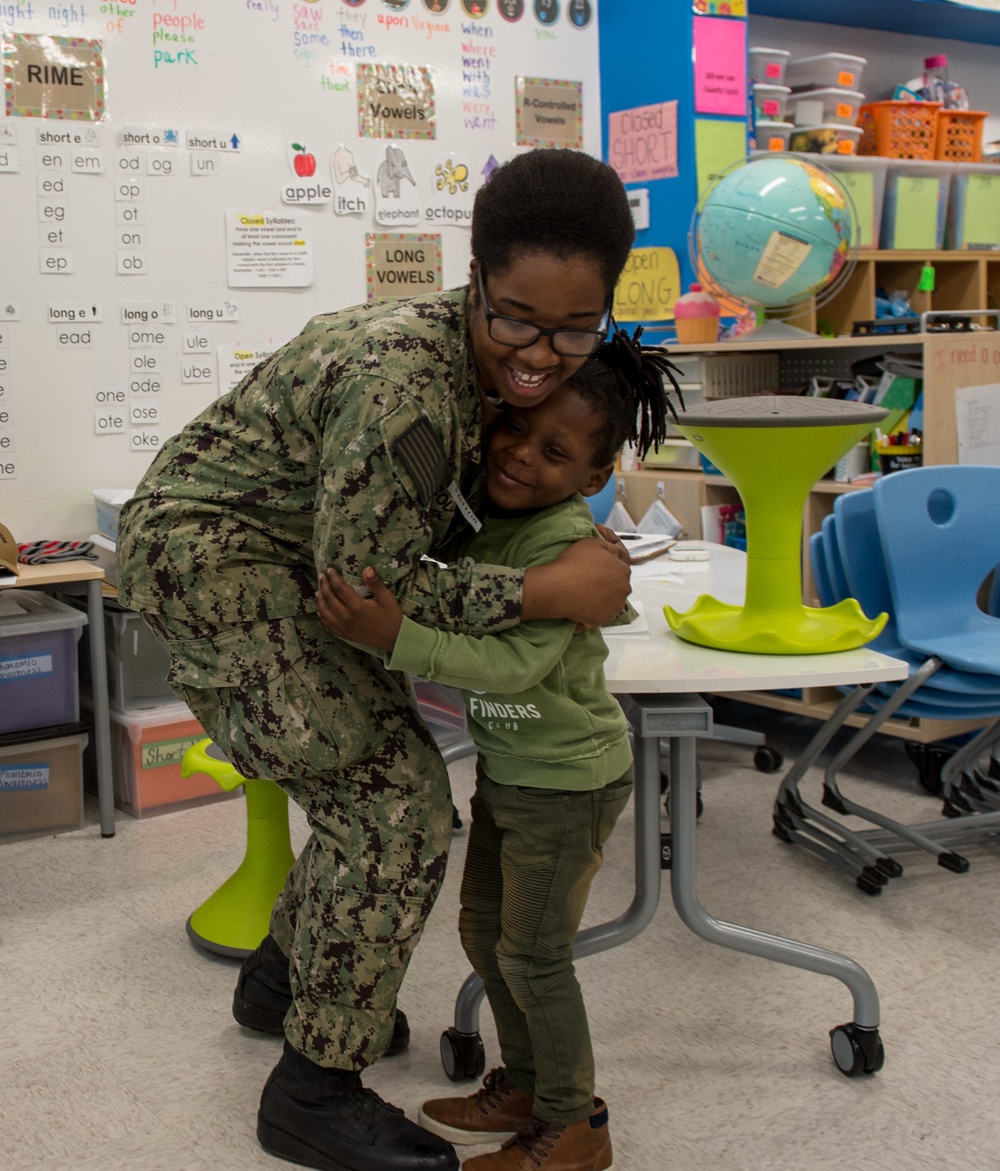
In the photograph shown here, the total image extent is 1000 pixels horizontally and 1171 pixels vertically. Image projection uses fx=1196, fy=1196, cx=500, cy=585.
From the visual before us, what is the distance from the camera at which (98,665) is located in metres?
2.87

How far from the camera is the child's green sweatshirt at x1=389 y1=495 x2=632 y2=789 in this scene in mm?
1382

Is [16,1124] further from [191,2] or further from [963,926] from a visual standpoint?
[191,2]

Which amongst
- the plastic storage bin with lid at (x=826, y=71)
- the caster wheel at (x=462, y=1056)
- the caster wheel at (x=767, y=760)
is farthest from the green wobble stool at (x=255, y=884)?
the plastic storage bin with lid at (x=826, y=71)

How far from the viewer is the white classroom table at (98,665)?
283 centimetres

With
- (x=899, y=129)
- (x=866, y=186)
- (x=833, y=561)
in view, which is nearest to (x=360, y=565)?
(x=833, y=561)

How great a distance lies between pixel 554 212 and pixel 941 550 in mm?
1756

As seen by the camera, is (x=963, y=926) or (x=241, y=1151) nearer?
(x=241, y=1151)

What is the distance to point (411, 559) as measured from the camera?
4.39 ft

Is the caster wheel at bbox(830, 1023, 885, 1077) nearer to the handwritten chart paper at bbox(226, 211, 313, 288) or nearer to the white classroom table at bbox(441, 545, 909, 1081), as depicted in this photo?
the white classroom table at bbox(441, 545, 909, 1081)

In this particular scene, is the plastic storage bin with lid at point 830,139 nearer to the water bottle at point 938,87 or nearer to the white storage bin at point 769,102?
the white storage bin at point 769,102

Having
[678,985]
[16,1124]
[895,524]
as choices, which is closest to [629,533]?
[895,524]

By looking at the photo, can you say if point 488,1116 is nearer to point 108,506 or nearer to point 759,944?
point 759,944

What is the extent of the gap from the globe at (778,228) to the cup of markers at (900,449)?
0.45m

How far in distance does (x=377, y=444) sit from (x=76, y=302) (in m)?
2.18
